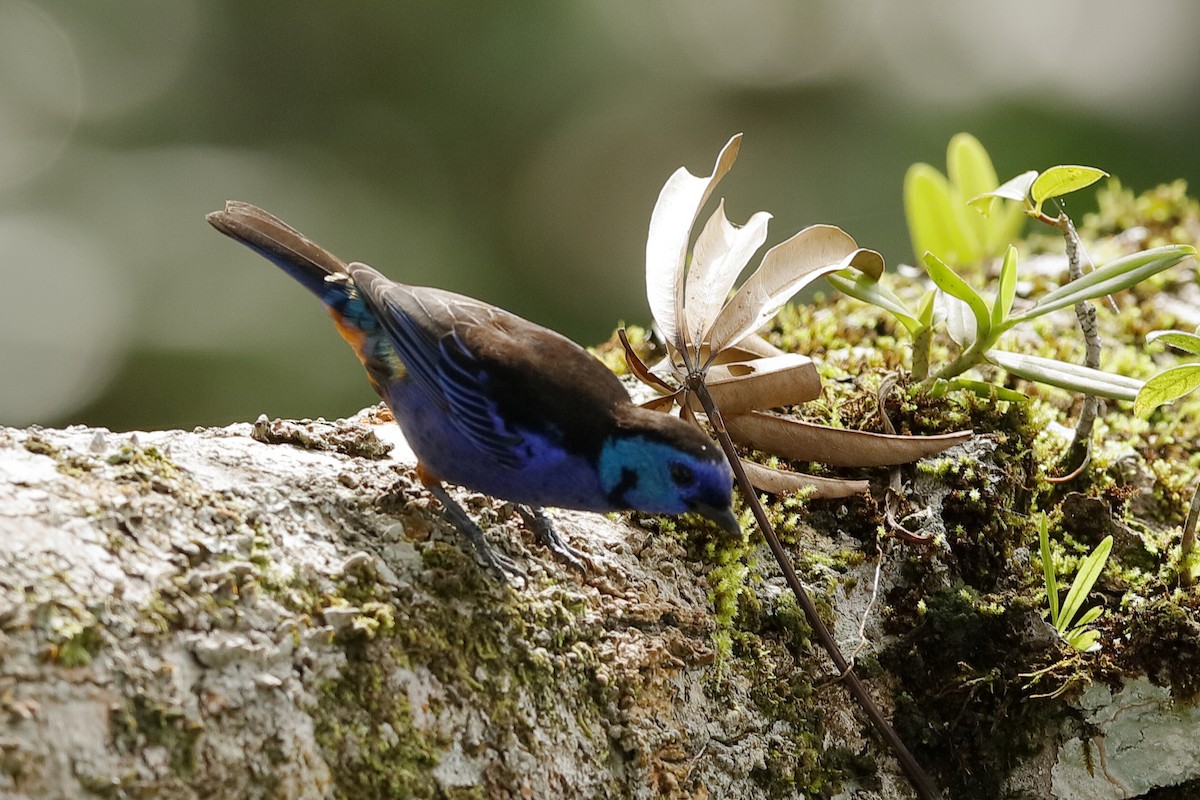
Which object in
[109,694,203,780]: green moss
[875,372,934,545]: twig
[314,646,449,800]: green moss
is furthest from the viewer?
[875,372,934,545]: twig

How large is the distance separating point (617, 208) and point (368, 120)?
2203mm

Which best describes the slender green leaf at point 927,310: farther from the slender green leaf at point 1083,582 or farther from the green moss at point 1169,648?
the green moss at point 1169,648

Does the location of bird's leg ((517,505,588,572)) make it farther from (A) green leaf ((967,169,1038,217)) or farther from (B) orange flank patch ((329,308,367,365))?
(A) green leaf ((967,169,1038,217))

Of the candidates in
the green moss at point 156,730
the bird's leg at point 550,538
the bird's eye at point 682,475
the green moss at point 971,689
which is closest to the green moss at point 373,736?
the green moss at point 156,730

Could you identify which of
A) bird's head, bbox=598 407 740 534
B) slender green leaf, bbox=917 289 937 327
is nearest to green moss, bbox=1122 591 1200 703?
slender green leaf, bbox=917 289 937 327

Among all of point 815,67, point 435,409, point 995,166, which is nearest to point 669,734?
point 435,409

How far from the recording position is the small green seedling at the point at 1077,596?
2.29 meters

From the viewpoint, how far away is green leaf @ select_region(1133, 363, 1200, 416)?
7.69 ft

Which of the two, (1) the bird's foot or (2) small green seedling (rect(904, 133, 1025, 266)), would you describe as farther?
(2) small green seedling (rect(904, 133, 1025, 266))

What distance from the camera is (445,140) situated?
806 centimetres

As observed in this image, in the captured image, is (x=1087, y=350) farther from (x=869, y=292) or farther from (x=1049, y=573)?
(x=1049, y=573)

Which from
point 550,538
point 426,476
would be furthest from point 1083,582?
point 426,476

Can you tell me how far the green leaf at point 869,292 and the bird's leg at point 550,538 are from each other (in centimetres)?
100

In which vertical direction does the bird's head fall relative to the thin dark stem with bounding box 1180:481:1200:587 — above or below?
above
